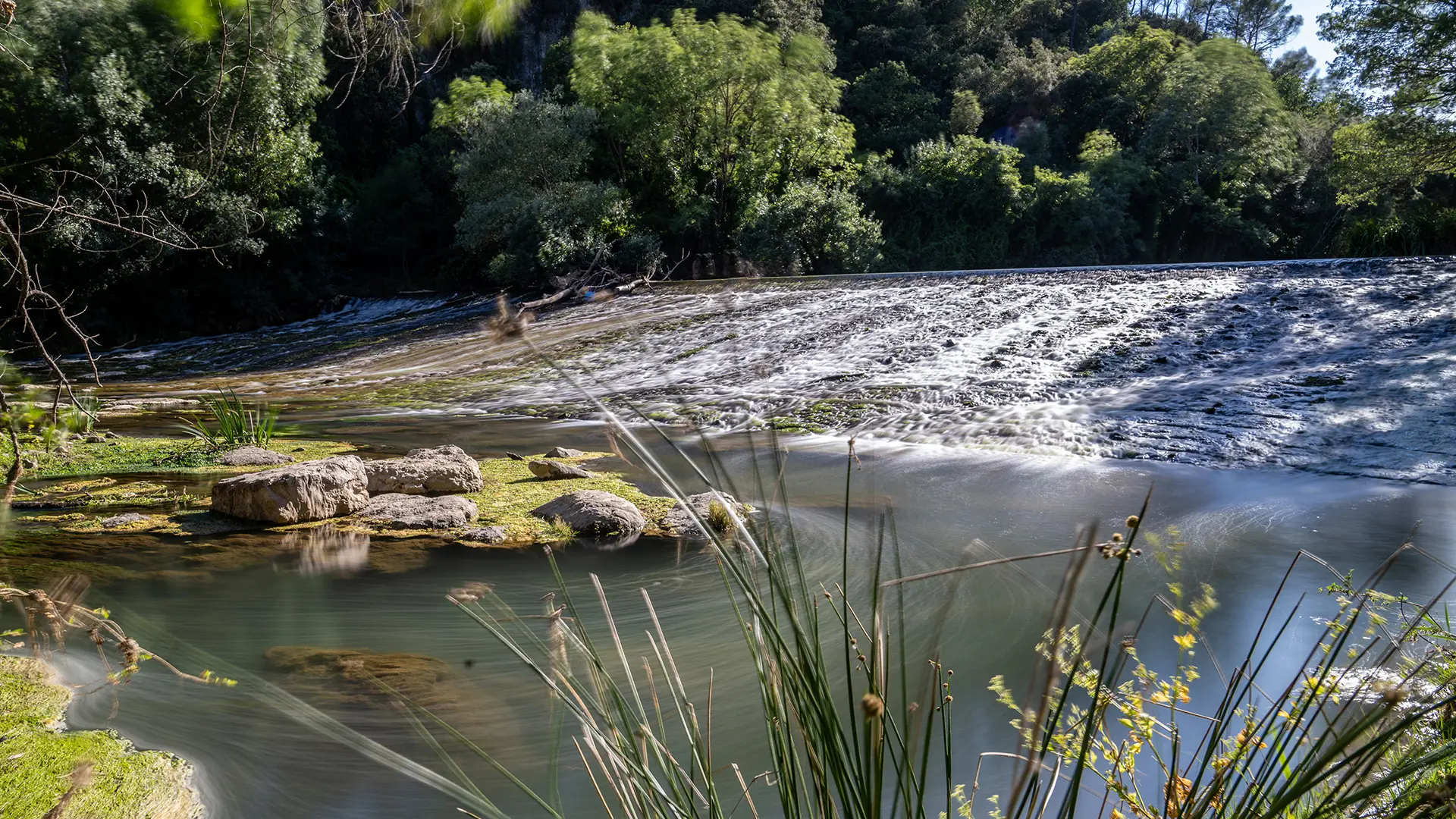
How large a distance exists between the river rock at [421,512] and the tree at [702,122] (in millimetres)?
14784

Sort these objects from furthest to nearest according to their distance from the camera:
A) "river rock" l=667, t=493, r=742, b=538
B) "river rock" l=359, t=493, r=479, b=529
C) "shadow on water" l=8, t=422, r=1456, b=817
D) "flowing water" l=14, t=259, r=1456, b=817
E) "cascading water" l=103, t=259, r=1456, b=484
A: "cascading water" l=103, t=259, r=1456, b=484
"river rock" l=359, t=493, r=479, b=529
"river rock" l=667, t=493, r=742, b=538
"flowing water" l=14, t=259, r=1456, b=817
"shadow on water" l=8, t=422, r=1456, b=817

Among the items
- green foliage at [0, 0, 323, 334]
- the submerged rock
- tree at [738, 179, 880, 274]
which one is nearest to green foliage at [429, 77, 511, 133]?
green foliage at [0, 0, 323, 334]

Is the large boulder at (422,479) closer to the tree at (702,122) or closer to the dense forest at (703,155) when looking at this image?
the dense forest at (703,155)

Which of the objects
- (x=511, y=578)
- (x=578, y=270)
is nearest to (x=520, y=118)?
(x=578, y=270)

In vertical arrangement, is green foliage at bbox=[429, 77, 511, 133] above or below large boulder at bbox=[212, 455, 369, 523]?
above

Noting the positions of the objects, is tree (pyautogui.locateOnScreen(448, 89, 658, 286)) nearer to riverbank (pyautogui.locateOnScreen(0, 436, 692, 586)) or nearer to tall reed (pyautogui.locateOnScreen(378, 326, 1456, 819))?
riverbank (pyautogui.locateOnScreen(0, 436, 692, 586))

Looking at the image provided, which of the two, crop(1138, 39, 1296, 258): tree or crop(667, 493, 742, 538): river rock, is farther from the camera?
crop(1138, 39, 1296, 258): tree

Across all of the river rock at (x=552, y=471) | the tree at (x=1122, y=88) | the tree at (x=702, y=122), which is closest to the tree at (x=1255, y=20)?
the tree at (x=1122, y=88)

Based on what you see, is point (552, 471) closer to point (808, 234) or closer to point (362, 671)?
point (362, 671)

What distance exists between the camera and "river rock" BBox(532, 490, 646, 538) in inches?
171

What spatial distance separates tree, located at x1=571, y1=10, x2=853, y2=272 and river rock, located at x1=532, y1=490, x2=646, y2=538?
1491cm

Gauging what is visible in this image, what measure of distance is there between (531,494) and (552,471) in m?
0.44

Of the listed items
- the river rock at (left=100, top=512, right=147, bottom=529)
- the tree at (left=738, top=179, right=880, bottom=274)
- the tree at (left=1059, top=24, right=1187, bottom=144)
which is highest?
the tree at (left=1059, top=24, right=1187, bottom=144)

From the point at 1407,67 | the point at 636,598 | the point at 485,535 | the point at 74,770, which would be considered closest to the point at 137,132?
the point at 485,535
